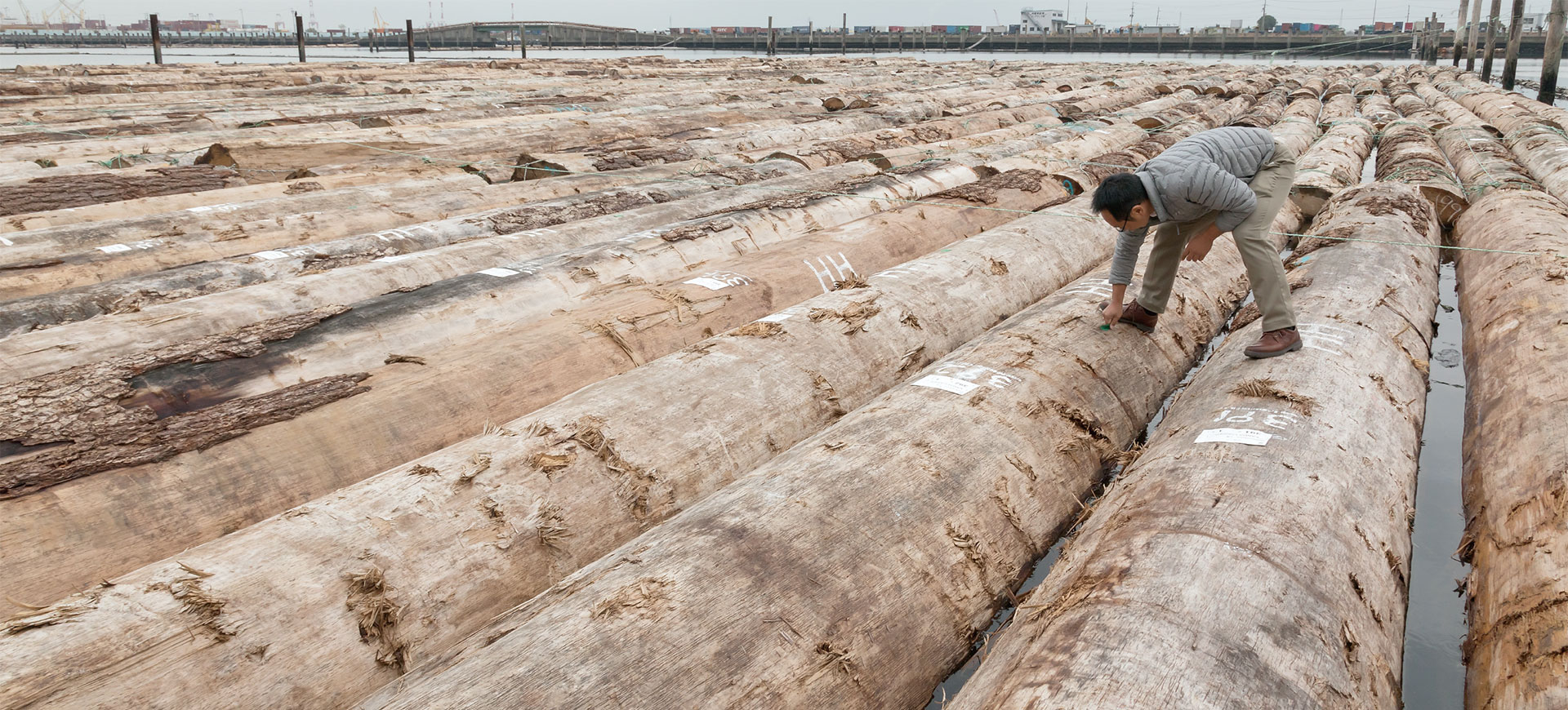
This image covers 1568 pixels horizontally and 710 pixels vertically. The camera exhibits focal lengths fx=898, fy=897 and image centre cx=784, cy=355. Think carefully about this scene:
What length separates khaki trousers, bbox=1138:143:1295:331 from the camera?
4605mm

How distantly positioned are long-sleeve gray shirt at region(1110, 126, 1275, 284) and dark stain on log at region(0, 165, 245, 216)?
8004mm

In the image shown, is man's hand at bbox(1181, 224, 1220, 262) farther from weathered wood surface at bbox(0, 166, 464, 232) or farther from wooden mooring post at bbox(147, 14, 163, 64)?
wooden mooring post at bbox(147, 14, 163, 64)

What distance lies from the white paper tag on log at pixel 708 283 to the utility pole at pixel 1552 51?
25271 millimetres

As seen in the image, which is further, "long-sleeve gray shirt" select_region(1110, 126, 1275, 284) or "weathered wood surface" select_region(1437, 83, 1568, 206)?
"weathered wood surface" select_region(1437, 83, 1568, 206)

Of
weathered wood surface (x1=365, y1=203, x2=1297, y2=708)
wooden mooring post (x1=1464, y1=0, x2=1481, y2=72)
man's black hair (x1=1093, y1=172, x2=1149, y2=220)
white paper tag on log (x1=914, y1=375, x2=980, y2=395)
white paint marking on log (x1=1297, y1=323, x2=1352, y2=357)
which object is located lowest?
weathered wood surface (x1=365, y1=203, x2=1297, y2=708)

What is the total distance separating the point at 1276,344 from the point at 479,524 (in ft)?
12.9

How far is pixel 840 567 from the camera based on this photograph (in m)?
3.04

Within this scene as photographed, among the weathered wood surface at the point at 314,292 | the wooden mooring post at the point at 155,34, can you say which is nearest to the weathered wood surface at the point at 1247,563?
the weathered wood surface at the point at 314,292

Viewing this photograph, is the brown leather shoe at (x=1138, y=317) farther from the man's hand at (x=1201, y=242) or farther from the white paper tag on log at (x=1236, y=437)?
the white paper tag on log at (x=1236, y=437)

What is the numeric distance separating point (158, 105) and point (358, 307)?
1506 cm

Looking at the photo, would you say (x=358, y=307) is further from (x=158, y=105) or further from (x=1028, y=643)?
(x=158, y=105)

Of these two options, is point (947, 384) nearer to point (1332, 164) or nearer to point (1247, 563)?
point (1247, 563)

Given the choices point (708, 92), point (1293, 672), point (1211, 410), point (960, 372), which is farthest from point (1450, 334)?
point (708, 92)

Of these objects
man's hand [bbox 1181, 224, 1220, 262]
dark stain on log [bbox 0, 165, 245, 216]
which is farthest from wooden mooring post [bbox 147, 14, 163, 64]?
man's hand [bbox 1181, 224, 1220, 262]
